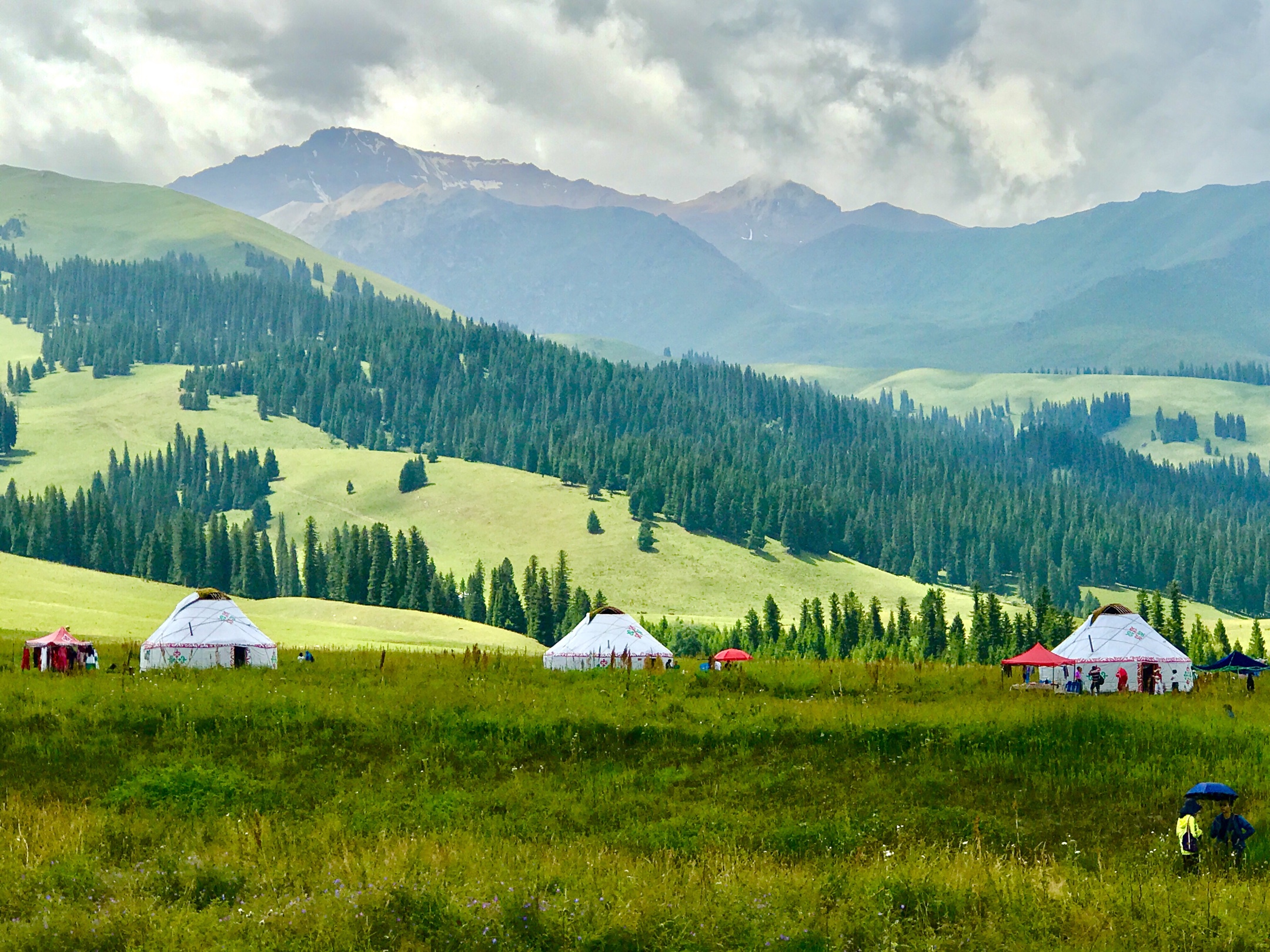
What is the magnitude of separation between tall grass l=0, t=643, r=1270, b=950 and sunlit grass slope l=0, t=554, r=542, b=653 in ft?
153

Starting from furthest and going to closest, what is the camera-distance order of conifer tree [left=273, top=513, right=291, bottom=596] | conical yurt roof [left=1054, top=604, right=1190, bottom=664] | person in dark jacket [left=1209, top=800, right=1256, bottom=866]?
conifer tree [left=273, top=513, right=291, bottom=596], conical yurt roof [left=1054, top=604, right=1190, bottom=664], person in dark jacket [left=1209, top=800, right=1256, bottom=866]

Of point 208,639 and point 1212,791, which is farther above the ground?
point 208,639

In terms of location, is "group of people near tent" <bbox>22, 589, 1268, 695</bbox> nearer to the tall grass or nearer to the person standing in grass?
the tall grass

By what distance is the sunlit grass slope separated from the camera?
84.8m

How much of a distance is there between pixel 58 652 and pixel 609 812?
2665 cm

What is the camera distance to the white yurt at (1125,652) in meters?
50.7

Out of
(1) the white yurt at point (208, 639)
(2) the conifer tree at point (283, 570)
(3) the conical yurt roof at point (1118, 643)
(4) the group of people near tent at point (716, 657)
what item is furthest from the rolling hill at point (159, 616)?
(3) the conical yurt roof at point (1118, 643)

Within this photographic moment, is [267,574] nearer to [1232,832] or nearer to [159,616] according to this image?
[159,616]

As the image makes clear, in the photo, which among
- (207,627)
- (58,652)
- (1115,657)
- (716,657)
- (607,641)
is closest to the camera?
(58,652)

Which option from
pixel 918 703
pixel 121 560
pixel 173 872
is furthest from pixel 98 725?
pixel 121 560

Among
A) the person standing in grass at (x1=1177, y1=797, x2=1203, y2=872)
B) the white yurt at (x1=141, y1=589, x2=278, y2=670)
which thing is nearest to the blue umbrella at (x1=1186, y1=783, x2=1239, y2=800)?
the person standing in grass at (x1=1177, y1=797, x2=1203, y2=872)

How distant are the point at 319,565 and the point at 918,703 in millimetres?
149852

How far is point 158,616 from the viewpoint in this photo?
10400 cm

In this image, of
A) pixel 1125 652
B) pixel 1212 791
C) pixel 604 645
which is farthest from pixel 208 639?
pixel 1212 791
